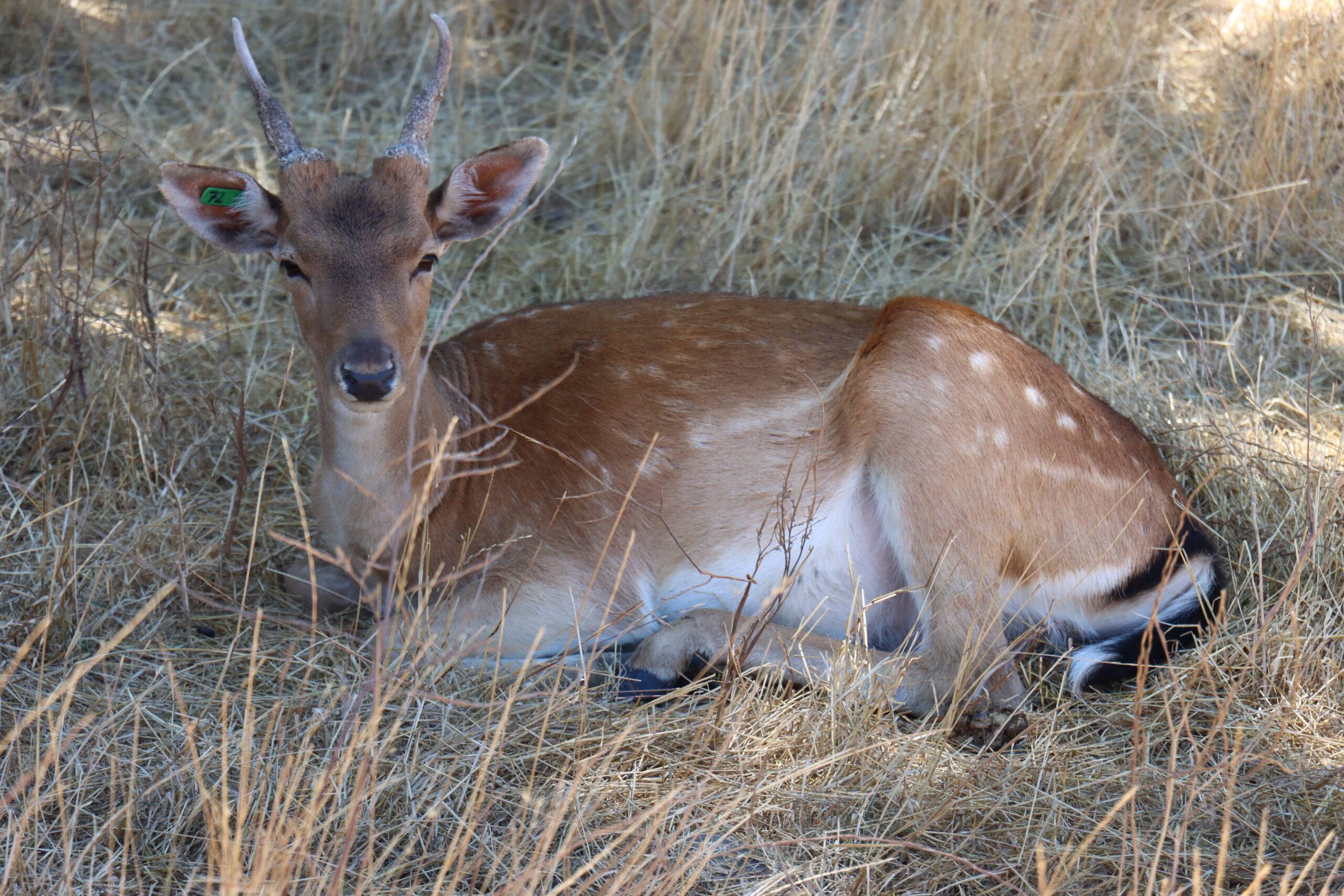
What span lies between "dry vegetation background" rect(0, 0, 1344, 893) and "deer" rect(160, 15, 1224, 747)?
0.70 ft

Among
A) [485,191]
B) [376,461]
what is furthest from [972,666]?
[485,191]

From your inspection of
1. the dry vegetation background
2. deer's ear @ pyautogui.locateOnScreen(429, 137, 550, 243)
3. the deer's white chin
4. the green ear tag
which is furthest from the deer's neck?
the green ear tag

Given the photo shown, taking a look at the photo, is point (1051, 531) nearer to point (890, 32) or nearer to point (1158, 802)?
point (1158, 802)

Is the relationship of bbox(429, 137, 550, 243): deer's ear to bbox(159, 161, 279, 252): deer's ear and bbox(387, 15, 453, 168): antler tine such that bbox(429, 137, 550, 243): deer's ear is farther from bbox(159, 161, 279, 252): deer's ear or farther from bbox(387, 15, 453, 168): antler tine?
bbox(159, 161, 279, 252): deer's ear

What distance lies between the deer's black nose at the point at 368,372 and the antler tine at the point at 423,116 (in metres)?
0.58

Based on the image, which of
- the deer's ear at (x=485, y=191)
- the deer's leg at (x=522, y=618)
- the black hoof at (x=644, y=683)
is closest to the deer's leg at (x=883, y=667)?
the black hoof at (x=644, y=683)

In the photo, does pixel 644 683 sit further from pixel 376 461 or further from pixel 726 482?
pixel 376 461

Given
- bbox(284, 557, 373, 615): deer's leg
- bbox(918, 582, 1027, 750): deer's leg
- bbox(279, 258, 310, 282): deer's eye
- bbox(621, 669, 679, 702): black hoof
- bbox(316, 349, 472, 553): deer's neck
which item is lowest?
bbox(284, 557, 373, 615): deer's leg

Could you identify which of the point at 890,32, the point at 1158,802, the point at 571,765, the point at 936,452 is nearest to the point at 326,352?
the point at 571,765

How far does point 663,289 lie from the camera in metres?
5.13

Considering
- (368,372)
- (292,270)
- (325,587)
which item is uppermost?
(292,270)

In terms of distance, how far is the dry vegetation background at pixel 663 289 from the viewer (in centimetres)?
272

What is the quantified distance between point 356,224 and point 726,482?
1.22 m

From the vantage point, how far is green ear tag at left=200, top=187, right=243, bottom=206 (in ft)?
11.1
